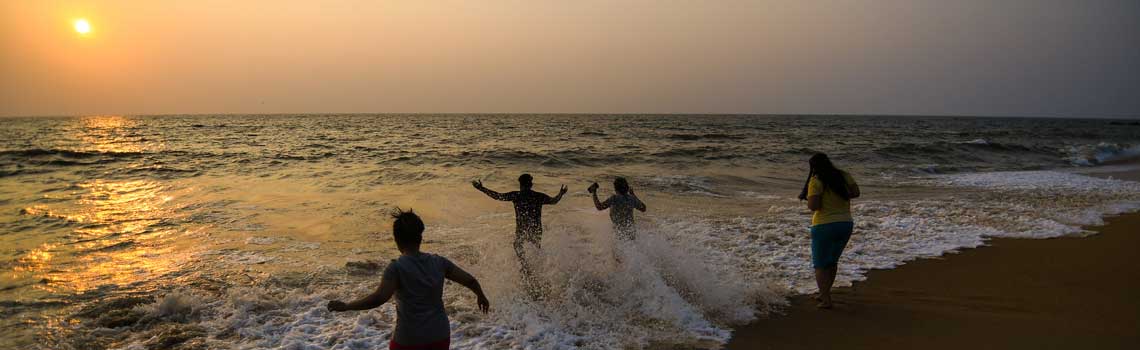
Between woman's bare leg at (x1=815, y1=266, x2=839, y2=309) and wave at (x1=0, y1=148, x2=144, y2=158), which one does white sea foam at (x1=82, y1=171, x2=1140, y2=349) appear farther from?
wave at (x1=0, y1=148, x2=144, y2=158)

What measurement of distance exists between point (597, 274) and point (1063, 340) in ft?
13.4

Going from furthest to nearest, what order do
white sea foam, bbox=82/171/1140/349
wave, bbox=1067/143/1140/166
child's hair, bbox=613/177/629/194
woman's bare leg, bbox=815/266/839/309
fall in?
wave, bbox=1067/143/1140/166 → child's hair, bbox=613/177/629/194 → woman's bare leg, bbox=815/266/839/309 → white sea foam, bbox=82/171/1140/349

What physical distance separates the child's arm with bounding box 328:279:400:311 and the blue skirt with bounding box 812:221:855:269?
4.18 m

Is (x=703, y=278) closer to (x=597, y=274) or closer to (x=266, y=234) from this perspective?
(x=597, y=274)

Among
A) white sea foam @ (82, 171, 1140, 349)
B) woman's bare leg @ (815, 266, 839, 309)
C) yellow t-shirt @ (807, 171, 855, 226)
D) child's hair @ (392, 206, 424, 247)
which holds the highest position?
child's hair @ (392, 206, 424, 247)

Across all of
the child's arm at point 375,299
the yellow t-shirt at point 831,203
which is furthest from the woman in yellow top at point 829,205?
the child's arm at point 375,299

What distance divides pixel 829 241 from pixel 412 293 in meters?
4.17

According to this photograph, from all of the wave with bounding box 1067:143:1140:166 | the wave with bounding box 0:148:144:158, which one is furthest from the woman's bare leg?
the wave with bounding box 0:148:144:158

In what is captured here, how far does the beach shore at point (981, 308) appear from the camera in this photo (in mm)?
5109

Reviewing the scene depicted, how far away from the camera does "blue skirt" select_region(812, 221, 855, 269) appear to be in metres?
5.82

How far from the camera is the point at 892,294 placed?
21.5 feet

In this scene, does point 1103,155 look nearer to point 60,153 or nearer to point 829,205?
point 829,205

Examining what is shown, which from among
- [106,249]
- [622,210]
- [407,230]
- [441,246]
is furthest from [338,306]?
[106,249]

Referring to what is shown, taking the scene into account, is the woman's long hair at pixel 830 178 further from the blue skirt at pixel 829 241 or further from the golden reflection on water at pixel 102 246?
the golden reflection on water at pixel 102 246
